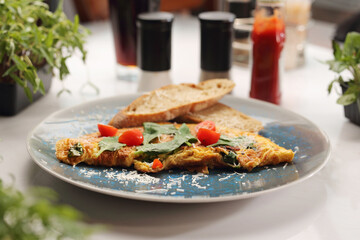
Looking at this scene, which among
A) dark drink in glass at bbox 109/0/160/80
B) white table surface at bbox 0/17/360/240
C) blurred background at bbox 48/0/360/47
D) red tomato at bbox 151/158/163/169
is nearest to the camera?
white table surface at bbox 0/17/360/240

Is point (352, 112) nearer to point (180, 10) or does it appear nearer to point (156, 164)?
point (156, 164)

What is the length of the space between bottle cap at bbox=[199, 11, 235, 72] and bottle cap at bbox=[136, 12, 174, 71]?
141 millimetres

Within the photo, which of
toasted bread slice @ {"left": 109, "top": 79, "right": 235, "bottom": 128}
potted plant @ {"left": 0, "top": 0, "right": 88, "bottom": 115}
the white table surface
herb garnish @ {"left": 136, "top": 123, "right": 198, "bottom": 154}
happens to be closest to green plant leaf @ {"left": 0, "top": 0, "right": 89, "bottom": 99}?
potted plant @ {"left": 0, "top": 0, "right": 88, "bottom": 115}

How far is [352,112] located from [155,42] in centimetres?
77

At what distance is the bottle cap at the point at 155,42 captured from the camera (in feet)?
6.00

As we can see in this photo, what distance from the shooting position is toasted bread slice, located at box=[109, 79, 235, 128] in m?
1.47

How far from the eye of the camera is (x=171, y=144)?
120cm

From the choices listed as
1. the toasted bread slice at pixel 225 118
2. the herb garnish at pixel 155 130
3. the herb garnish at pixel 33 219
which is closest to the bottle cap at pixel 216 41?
the toasted bread slice at pixel 225 118

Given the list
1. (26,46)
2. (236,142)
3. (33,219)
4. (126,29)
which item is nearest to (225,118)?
(236,142)

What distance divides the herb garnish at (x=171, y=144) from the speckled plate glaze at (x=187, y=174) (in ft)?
0.19

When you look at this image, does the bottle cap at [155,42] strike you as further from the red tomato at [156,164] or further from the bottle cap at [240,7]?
the red tomato at [156,164]

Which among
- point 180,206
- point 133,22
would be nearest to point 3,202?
point 180,206

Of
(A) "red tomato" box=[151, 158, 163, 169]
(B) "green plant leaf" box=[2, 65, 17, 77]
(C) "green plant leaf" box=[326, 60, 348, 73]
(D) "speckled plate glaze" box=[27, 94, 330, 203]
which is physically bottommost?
(D) "speckled plate glaze" box=[27, 94, 330, 203]

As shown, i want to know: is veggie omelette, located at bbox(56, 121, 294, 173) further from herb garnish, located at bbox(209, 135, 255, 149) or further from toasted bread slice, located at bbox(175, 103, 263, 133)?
toasted bread slice, located at bbox(175, 103, 263, 133)
